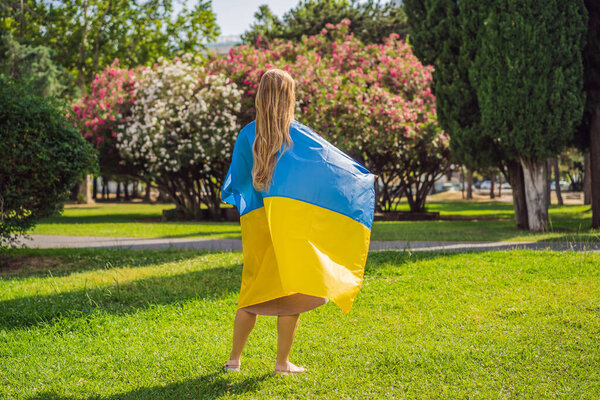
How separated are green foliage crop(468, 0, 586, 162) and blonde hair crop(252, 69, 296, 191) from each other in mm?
9065

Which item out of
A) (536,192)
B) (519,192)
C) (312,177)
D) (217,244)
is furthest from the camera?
(519,192)

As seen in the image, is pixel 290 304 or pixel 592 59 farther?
pixel 592 59

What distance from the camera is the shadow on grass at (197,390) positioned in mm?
3643

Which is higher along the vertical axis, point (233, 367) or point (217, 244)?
point (217, 244)

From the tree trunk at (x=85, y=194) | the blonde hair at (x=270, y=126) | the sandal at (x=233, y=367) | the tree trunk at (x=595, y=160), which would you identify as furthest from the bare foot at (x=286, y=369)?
the tree trunk at (x=85, y=194)

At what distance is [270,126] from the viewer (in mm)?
3691

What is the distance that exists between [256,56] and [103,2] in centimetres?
1559

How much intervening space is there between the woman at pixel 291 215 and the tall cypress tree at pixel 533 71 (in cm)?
877

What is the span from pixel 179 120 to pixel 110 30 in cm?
1629

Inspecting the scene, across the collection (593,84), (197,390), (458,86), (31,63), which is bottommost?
(197,390)

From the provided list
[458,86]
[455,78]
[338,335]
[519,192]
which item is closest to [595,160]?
[519,192]

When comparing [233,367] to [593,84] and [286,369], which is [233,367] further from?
[593,84]

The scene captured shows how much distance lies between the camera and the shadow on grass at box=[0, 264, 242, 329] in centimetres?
552

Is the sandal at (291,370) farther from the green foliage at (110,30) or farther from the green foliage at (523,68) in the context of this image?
the green foliage at (110,30)
